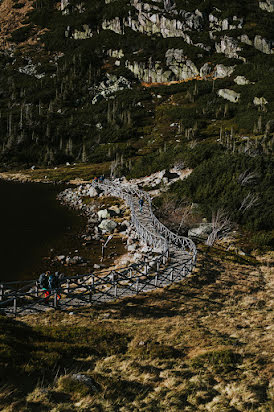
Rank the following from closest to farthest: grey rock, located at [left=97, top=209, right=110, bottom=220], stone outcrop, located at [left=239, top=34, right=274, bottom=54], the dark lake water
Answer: the dark lake water
grey rock, located at [left=97, top=209, right=110, bottom=220]
stone outcrop, located at [left=239, top=34, right=274, bottom=54]

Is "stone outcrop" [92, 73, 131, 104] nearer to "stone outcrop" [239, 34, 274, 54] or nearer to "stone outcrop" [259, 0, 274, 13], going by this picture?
"stone outcrop" [239, 34, 274, 54]

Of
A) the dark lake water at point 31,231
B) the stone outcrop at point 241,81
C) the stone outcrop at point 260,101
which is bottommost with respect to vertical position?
the dark lake water at point 31,231

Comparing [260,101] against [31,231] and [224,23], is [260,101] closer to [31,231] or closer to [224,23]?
[224,23]

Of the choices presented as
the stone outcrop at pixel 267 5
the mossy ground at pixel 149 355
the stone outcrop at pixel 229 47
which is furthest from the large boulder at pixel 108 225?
the stone outcrop at pixel 267 5

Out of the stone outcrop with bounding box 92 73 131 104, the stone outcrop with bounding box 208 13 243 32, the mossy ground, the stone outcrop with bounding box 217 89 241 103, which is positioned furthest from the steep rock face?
the mossy ground

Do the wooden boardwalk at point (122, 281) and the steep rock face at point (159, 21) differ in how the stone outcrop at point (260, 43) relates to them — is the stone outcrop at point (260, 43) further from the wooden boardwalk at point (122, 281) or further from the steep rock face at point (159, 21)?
the wooden boardwalk at point (122, 281)

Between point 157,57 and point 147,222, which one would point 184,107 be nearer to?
point 157,57
